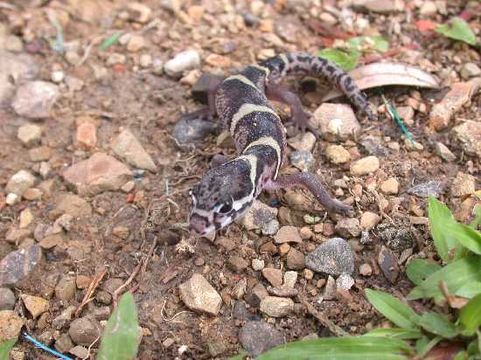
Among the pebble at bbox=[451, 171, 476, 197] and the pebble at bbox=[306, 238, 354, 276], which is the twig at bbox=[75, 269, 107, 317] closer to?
the pebble at bbox=[306, 238, 354, 276]

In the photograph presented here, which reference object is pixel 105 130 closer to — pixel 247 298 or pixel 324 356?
pixel 247 298

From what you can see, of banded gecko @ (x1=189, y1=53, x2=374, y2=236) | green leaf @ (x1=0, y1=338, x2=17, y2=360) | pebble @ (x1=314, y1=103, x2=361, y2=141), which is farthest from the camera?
pebble @ (x1=314, y1=103, x2=361, y2=141)

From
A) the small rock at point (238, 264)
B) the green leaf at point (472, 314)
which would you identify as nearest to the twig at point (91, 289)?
the small rock at point (238, 264)

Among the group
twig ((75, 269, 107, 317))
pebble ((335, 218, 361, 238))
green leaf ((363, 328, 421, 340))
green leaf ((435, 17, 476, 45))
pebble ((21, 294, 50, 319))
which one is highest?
green leaf ((435, 17, 476, 45))

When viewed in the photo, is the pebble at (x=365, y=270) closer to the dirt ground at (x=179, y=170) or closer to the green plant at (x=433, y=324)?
the dirt ground at (x=179, y=170)

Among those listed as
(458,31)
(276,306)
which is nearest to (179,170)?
(276,306)

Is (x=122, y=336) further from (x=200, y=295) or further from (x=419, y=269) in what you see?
(x=419, y=269)

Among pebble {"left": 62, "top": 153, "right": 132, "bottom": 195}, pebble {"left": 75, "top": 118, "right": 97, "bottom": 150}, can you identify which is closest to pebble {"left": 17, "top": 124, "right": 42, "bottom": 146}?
pebble {"left": 75, "top": 118, "right": 97, "bottom": 150}
